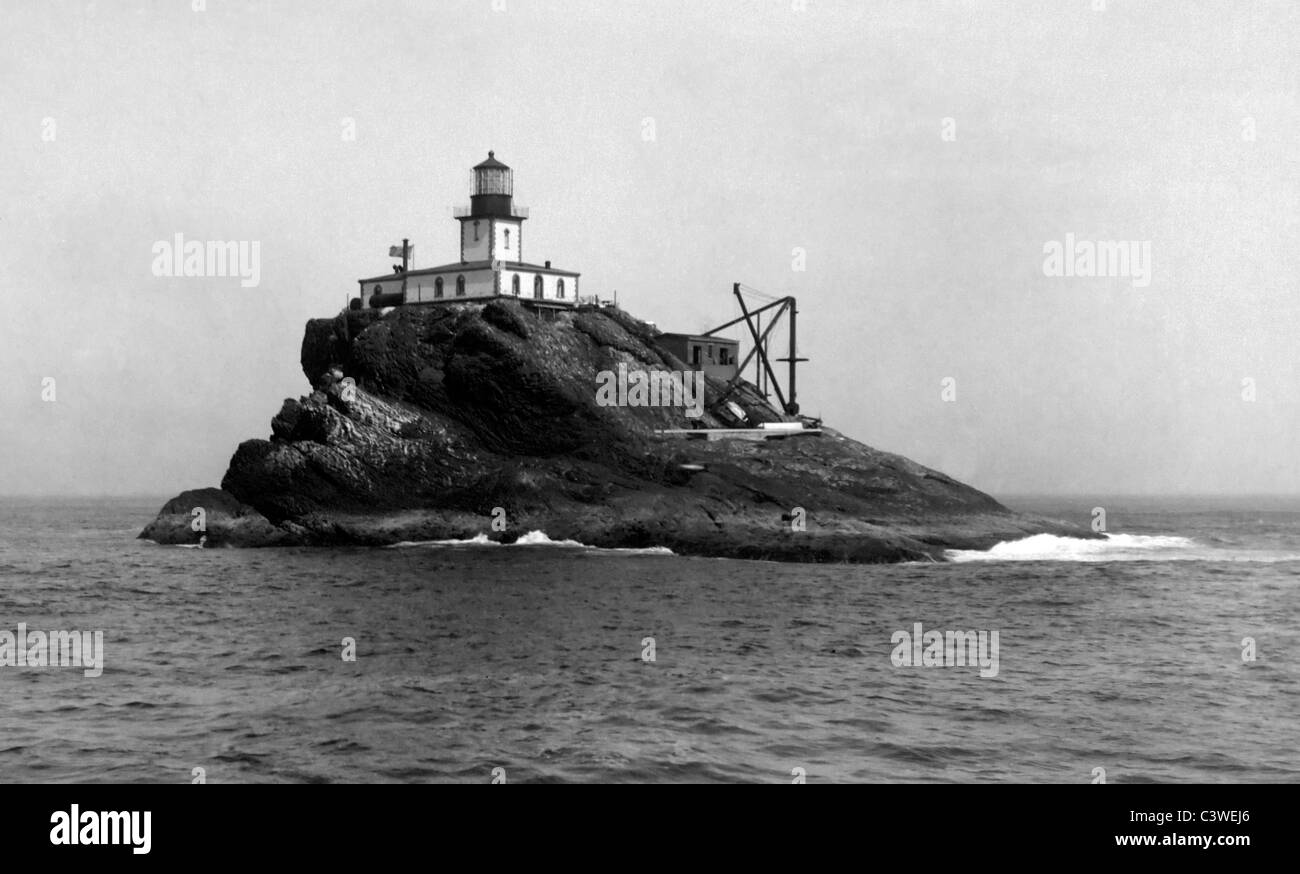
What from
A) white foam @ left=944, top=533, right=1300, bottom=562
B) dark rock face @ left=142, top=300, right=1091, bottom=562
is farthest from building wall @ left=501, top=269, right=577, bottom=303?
white foam @ left=944, top=533, right=1300, bottom=562

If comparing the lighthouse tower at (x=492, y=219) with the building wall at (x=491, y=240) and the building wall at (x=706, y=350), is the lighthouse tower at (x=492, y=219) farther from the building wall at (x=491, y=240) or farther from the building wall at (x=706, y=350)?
the building wall at (x=706, y=350)

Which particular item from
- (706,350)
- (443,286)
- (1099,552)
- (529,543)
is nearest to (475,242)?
(443,286)

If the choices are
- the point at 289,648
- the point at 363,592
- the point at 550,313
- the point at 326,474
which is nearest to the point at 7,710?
the point at 289,648

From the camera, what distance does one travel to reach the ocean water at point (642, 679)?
21.7 metres

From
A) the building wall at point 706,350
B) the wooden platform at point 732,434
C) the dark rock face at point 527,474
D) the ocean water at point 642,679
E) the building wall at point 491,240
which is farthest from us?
the building wall at point 706,350

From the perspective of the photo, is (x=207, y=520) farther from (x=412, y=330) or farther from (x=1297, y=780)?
(x=1297, y=780)

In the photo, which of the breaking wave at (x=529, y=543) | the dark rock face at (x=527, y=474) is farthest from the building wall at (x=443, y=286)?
the breaking wave at (x=529, y=543)

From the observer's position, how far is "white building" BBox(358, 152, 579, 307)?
90375mm

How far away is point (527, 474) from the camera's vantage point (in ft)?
233

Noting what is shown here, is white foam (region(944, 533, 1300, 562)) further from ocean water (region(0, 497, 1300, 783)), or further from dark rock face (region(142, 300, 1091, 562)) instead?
ocean water (region(0, 497, 1300, 783))

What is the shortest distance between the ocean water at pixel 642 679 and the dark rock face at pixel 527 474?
Answer: 35.4 ft

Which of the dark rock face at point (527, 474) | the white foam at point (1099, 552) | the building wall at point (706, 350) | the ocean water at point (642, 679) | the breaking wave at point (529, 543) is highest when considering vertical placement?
the building wall at point (706, 350)
